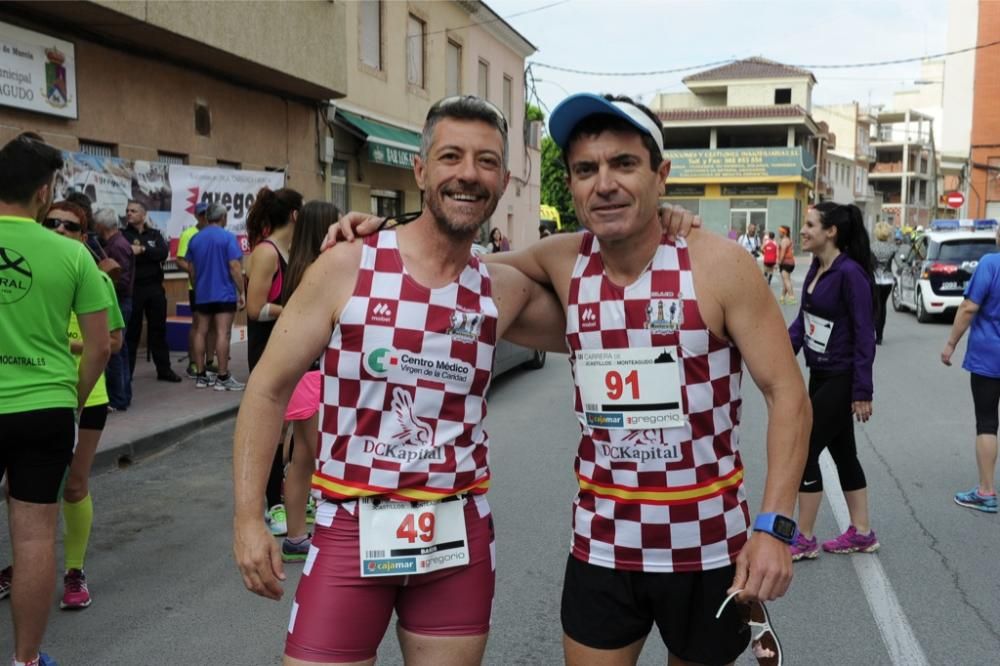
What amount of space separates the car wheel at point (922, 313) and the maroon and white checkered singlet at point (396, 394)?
17.0 metres

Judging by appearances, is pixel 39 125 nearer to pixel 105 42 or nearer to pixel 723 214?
pixel 105 42

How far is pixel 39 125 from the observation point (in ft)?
34.6

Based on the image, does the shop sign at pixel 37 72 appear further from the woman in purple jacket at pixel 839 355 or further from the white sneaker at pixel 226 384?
the woman in purple jacket at pixel 839 355

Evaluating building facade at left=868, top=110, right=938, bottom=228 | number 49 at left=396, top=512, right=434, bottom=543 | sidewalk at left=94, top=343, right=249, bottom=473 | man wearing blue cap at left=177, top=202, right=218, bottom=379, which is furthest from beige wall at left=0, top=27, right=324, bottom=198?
building facade at left=868, top=110, right=938, bottom=228

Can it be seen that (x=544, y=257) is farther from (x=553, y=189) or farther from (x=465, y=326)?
(x=553, y=189)

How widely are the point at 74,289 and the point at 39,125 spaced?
823 centimetres

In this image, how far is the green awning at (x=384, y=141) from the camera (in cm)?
1809

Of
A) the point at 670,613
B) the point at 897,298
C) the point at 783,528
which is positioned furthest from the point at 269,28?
the point at 897,298

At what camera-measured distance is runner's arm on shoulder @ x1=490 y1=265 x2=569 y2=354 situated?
100.0 inches

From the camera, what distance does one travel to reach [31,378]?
3.38 metres

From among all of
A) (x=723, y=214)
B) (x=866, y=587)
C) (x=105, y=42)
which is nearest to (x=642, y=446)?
(x=866, y=587)

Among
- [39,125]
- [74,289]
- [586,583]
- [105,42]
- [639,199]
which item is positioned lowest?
[586,583]

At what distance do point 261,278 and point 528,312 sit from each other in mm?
3039

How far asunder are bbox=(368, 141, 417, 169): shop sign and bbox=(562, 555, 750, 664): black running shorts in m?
16.0
